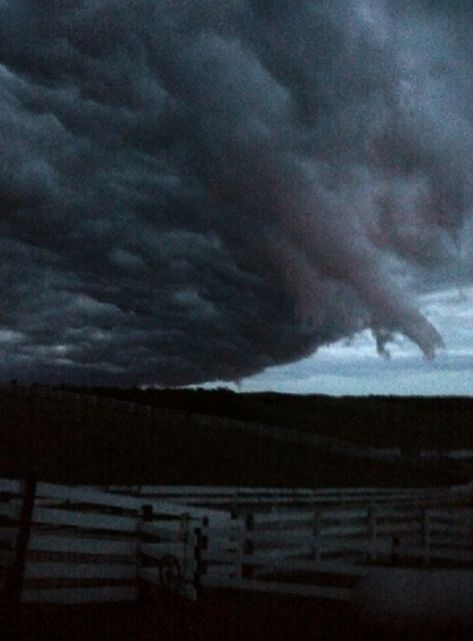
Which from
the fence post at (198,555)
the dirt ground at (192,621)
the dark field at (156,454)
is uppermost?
the dark field at (156,454)

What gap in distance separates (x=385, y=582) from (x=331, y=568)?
85.3 inches

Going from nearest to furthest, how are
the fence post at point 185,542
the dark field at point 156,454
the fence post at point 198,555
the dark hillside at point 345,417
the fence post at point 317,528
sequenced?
the fence post at point 198,555, the fence post at point 185,542, the fence post at point 317,528, the dark field at point 156,454, the dark hillside at point 345,417

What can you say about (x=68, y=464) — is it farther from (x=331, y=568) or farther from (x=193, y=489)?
(x=331, y=568)

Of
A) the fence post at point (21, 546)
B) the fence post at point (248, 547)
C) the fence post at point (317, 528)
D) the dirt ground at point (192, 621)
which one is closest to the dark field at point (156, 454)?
the fence post at point (317, 528)

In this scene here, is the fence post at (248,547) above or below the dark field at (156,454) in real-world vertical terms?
below

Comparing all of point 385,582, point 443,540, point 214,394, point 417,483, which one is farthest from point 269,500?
point 214,394

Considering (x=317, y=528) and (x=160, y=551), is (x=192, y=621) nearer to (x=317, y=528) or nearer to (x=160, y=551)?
(x=160, y=551)

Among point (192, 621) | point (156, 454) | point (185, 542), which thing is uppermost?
point (156, 454)

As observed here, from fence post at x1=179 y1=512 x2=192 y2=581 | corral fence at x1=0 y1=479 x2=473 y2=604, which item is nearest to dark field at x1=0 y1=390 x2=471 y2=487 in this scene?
corral fence at x1=0 y1=479 x2=473 y2=604

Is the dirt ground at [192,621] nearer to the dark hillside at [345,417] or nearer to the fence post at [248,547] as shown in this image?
the fence post at [248,547]

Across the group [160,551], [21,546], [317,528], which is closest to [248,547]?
[160,551]

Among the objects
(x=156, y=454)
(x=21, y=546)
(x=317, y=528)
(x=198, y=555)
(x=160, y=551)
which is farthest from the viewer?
(x=156, y=454)

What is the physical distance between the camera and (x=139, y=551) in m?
13.3

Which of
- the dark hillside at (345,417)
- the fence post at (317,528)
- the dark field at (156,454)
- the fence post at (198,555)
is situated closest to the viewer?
the fence post at (198,555)
